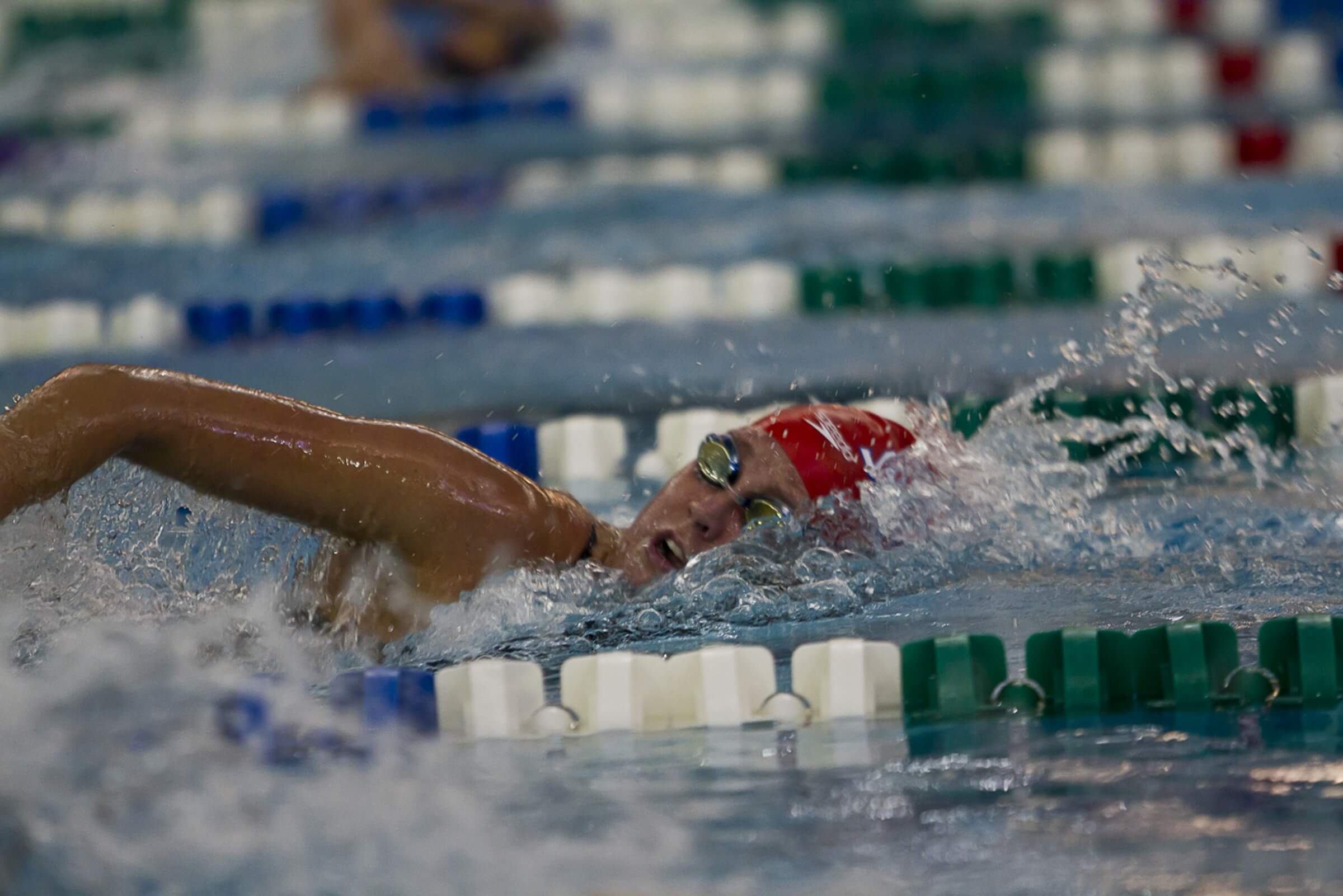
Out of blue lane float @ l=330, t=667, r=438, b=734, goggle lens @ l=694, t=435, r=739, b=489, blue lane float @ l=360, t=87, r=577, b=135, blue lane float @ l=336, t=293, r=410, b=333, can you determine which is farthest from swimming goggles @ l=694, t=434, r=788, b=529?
blue lane float @ l=360, t=87, r=577, b=135

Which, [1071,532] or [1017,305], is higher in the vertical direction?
[1017,305]

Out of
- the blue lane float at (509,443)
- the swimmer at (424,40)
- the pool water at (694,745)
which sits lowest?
the pool water at (694,745)

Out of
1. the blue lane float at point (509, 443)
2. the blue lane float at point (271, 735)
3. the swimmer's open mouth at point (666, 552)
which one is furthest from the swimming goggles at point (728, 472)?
the blue lane float at point (509, 443)

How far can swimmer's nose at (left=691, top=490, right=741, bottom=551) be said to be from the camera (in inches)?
100

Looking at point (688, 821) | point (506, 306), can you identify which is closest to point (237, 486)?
point (688, 821)

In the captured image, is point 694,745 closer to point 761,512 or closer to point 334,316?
point 761,512

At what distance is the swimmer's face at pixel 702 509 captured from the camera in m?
2.55

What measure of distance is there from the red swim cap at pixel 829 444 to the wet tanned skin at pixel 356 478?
4 cm

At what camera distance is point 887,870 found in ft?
5.26

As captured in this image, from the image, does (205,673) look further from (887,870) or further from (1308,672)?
(1308,672)

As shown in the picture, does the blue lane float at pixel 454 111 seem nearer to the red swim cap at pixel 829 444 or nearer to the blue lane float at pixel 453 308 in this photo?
the blue lane float at pixel 453 308

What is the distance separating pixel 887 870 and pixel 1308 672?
854 millimetres

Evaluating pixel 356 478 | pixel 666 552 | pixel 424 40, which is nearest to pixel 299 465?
pixel 356 478

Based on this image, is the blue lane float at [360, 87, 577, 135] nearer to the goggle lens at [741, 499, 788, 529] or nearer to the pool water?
the pool water
